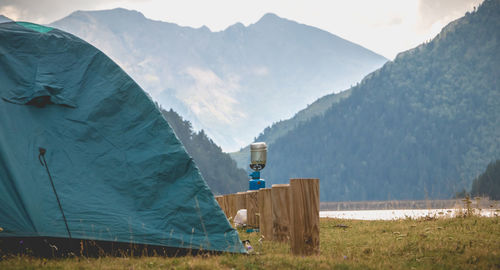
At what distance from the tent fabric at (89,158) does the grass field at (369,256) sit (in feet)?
1.47

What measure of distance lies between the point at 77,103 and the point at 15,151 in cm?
115

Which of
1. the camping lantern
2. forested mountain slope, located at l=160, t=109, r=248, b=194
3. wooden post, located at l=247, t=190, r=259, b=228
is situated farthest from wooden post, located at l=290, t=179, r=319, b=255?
forested mountain slope, located at l=160, t=109, r=248, b=194

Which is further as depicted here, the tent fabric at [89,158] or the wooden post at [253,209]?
the wooden post at [253,209]

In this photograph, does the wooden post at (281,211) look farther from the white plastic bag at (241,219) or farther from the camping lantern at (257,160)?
the camping lantern at (257,160)

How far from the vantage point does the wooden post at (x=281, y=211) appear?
311 inches

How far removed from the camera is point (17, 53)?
809 cm

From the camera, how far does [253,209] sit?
11.7m

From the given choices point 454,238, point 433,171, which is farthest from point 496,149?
point 454,238

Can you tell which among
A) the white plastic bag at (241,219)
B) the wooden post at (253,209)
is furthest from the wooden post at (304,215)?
the white plastic bag at (241,219)

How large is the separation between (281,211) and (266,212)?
135cm

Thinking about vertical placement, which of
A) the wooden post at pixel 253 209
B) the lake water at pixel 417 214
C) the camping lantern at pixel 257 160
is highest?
the camping lantern at pixel 257 160

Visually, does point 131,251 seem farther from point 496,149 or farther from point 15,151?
point 496,149

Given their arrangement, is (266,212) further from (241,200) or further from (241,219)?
(241,200)

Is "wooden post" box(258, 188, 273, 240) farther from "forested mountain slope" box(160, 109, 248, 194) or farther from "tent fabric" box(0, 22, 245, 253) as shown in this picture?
"forested mountain slope" box(160, 109, 248, 194)
